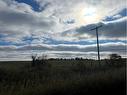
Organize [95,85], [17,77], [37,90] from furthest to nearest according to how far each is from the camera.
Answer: [17,77], [95,85], [37,90]

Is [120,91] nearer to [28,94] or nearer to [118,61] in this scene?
[28,94]

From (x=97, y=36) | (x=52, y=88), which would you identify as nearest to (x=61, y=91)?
(x=52, y=88)

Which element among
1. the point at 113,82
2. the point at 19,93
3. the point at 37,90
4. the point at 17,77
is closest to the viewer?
the point at 19,93

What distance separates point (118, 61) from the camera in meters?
33.8

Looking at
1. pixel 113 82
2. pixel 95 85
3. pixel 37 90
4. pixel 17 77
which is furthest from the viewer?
pixel 17 77

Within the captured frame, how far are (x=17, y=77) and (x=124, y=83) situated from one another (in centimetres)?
1417

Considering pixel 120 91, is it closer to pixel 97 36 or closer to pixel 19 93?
pixel 19 93

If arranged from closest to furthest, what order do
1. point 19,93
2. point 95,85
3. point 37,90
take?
point 19,93
point 37,90
point 95,85

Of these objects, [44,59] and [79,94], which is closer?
[79,94]

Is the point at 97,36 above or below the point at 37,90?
above

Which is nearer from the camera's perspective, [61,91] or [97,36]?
[61,91]

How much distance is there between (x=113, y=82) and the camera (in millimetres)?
11828

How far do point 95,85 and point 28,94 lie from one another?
3.35m

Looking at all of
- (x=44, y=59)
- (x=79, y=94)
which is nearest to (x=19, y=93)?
(x=79, y=94)
